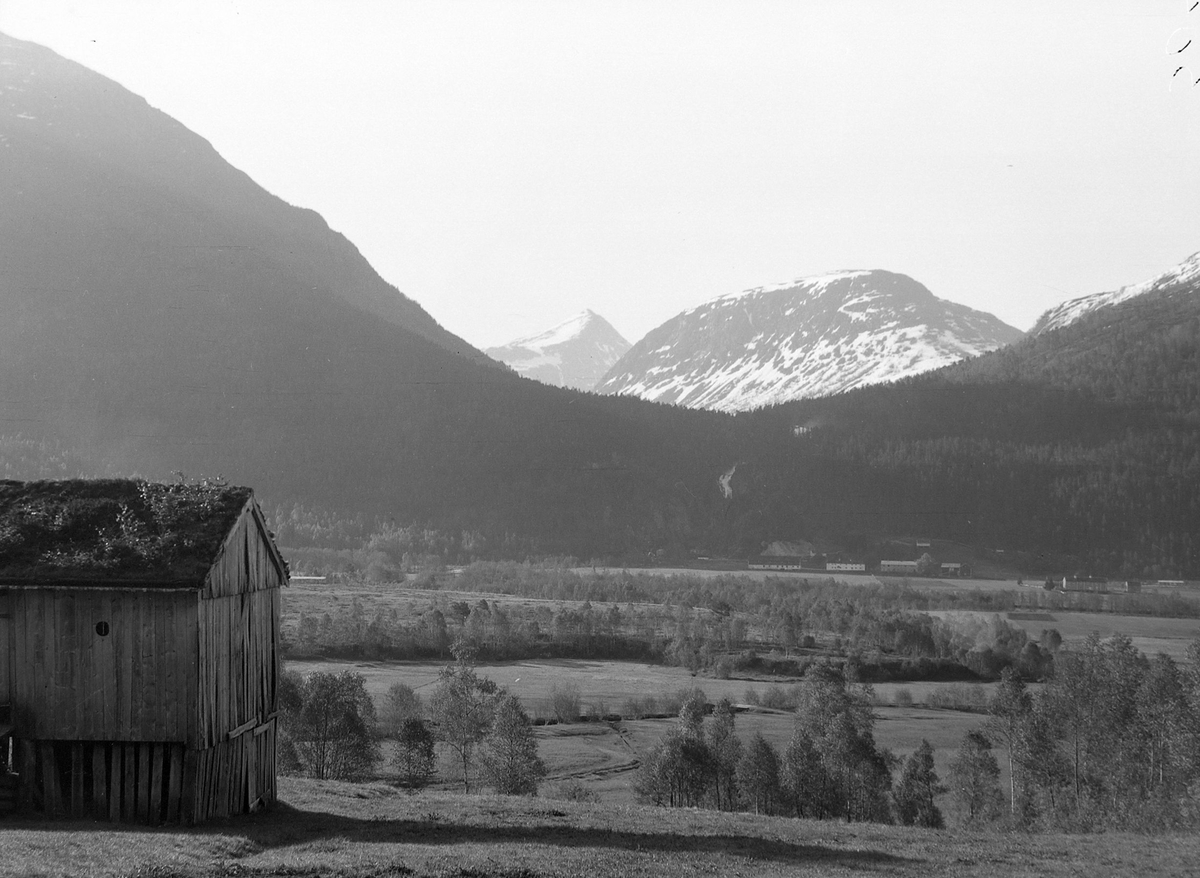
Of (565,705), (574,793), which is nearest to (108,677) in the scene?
(574,793)

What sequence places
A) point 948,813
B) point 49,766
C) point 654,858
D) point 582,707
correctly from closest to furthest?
point 654,858
point 49,766
point 948,813
point 582,707

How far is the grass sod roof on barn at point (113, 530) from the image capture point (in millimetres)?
27812

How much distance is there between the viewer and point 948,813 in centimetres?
6594

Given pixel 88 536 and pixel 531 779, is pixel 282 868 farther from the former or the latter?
pixel 531 779

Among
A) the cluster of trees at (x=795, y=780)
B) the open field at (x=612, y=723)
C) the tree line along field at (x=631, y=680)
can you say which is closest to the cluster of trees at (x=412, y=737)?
the open field at (x=612, y=723)

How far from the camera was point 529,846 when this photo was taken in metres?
26.6

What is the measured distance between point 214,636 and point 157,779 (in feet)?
11.6

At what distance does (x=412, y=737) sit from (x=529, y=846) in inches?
1406

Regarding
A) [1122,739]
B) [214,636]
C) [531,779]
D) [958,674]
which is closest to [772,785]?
[531,779]

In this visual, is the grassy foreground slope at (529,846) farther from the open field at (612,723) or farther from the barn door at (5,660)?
the open field at (612,723)

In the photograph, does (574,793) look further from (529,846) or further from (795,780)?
(529,846)

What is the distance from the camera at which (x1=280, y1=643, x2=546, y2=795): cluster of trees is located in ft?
188

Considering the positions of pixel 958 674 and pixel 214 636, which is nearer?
pixel 214 636

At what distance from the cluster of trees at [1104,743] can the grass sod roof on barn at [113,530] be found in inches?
1575
